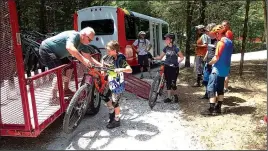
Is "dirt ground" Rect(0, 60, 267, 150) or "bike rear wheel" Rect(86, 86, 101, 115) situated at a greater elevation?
"bike rear wheel" Rect(86, 86, 101, 115)

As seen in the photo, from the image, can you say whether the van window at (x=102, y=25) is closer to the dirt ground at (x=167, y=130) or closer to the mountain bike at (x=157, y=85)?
the dirt ground at (x=167, y=130)

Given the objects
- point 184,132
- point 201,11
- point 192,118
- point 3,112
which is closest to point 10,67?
point 3,112

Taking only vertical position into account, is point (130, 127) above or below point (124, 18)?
below

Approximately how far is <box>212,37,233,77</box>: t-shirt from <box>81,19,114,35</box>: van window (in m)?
6.88

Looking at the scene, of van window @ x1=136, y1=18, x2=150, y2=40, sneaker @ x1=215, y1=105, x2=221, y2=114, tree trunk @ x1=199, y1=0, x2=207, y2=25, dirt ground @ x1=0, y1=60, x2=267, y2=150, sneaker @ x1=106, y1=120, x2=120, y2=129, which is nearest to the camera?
dirt ground @ x1=0, y1=60, x2=267, y2=150

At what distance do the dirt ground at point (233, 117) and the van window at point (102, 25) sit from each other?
13.2ft

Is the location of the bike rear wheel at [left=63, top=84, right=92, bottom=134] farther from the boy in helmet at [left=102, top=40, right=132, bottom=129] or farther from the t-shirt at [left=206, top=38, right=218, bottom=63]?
the t-shirt at [left=206, top=38, right=218, bottom=63]

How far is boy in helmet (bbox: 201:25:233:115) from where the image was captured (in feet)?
19.0

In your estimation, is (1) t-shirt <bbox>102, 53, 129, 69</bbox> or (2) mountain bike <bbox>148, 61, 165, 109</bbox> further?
(2) mountain bike <bbox>148, 61, 165, 109</bbox>

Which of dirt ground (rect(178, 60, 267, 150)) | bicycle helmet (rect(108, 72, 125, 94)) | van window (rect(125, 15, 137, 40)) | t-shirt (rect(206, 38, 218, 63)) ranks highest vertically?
van window (rect(125, 15, 137, 40))

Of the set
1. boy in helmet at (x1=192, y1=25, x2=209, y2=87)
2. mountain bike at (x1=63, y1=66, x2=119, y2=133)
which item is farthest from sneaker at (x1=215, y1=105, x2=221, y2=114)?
boy in helmet at (x1=192, y1=25, x2=209, y2=87)

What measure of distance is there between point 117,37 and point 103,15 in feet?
3.42

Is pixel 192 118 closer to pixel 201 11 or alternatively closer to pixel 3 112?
pixel 3 112

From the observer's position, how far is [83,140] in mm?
4848
